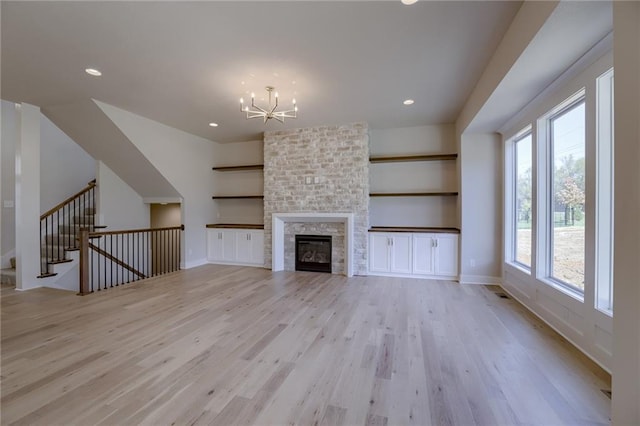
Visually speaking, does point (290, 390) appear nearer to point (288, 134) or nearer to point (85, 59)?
point (85, 59)

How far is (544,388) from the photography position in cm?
189

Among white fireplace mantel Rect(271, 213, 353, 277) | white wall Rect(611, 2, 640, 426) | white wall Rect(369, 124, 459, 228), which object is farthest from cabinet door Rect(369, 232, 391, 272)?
white wall Rect(611, 2, 640, 426)

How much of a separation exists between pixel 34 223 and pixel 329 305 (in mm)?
4873

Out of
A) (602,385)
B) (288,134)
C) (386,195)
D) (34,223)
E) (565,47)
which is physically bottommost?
(602,385)

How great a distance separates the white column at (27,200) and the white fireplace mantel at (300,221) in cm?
384

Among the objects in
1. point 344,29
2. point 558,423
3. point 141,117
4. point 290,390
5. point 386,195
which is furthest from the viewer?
point 386,195

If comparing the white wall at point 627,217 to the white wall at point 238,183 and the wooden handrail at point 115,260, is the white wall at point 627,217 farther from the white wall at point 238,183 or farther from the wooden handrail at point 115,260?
the wooden handrail at point 115,260

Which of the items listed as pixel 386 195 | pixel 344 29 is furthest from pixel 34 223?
pixel 386 195

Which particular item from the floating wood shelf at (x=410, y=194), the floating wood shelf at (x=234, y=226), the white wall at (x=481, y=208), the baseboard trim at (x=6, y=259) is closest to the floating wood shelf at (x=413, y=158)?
the white wall at (x=481, y=208)

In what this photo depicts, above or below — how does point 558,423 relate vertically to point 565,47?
below

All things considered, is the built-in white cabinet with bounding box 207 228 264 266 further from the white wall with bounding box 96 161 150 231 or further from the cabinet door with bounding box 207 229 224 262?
the white wall with bounding box 96 161 150 231

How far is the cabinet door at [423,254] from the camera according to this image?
4.95m

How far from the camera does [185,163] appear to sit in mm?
5828

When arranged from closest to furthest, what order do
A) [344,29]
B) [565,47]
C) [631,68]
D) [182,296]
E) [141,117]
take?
[631,68]
[565,47]
[344,29]
[182,296]
[141,117]
